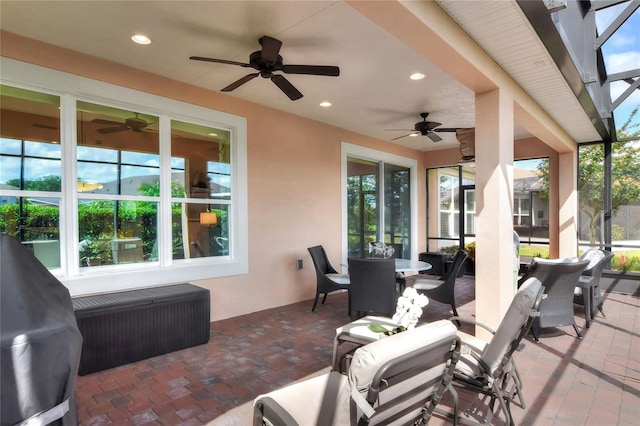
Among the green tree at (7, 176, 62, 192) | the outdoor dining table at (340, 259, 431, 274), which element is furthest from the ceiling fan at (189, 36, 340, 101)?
the outdoor dining table at (340, 259, 431, 274)

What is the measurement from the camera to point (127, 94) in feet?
12.8

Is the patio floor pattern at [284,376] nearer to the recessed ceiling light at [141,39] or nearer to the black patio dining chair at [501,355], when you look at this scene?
the black patio dining chair at [501,355]

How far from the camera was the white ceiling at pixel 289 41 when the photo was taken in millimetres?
2729

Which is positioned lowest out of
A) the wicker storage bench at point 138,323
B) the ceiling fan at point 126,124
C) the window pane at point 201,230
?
the wicker storage bench at point 138,323

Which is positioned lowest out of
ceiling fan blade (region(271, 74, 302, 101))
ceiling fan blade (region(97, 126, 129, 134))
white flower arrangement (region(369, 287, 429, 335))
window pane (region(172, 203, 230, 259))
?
white flower arrangement (region(369, 287, 429, 335))

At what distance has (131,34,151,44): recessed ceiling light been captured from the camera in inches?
126

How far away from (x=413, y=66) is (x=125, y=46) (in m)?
3.02

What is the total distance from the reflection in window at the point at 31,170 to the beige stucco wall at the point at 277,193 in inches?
26.3

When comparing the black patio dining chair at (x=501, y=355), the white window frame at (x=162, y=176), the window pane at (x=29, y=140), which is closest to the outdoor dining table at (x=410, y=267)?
the white window frame at (x=162, y=176)

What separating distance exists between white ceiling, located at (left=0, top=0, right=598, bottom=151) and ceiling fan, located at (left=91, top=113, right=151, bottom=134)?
2.07 ft

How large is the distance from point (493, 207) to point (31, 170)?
4690 millimetres

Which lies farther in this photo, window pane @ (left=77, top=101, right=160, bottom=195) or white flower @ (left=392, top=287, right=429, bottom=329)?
window pane @ (left=77, top=101, right=160, bottom=195)

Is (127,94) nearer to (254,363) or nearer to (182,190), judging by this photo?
(182,190)

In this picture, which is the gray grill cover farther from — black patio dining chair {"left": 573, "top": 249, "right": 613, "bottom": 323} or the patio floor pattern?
black patio dining chair {"left": 573, "top": 249, "right": 613, "bottom": 323}
